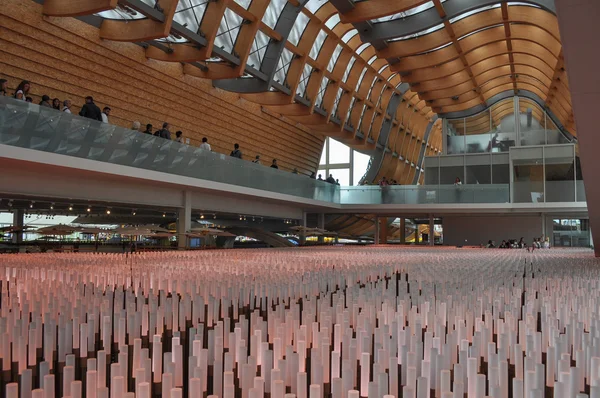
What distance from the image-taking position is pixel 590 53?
752 centimetres

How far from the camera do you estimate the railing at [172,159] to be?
15164 millimetres

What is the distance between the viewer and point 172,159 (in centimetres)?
2178

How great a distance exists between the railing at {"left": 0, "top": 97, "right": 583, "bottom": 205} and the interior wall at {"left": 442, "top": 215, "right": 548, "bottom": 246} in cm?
801

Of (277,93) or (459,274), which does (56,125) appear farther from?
(277,93)

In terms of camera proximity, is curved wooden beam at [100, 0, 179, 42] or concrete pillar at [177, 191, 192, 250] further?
concrete pillar at [177, 191, 192, 250]

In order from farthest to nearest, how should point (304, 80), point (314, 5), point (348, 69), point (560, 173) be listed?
1. point (348, 69)
2. point (560, 173)
3. point (304, 80)
4. point (314, 5)

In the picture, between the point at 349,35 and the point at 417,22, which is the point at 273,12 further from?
the point at 349,35

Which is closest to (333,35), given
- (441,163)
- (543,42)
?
(543,42)

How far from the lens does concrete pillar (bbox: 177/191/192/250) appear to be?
25.1 metres

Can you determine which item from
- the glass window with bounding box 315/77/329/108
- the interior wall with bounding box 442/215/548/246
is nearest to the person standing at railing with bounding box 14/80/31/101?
the glass window with bounding box 315/77/329/108

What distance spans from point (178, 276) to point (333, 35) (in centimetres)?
2659

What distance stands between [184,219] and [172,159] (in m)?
4.28

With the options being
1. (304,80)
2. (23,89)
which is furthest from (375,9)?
(23,89)

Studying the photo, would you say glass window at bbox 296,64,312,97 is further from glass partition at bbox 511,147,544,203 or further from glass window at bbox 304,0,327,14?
glass partition at bbox 511,147,544,203
